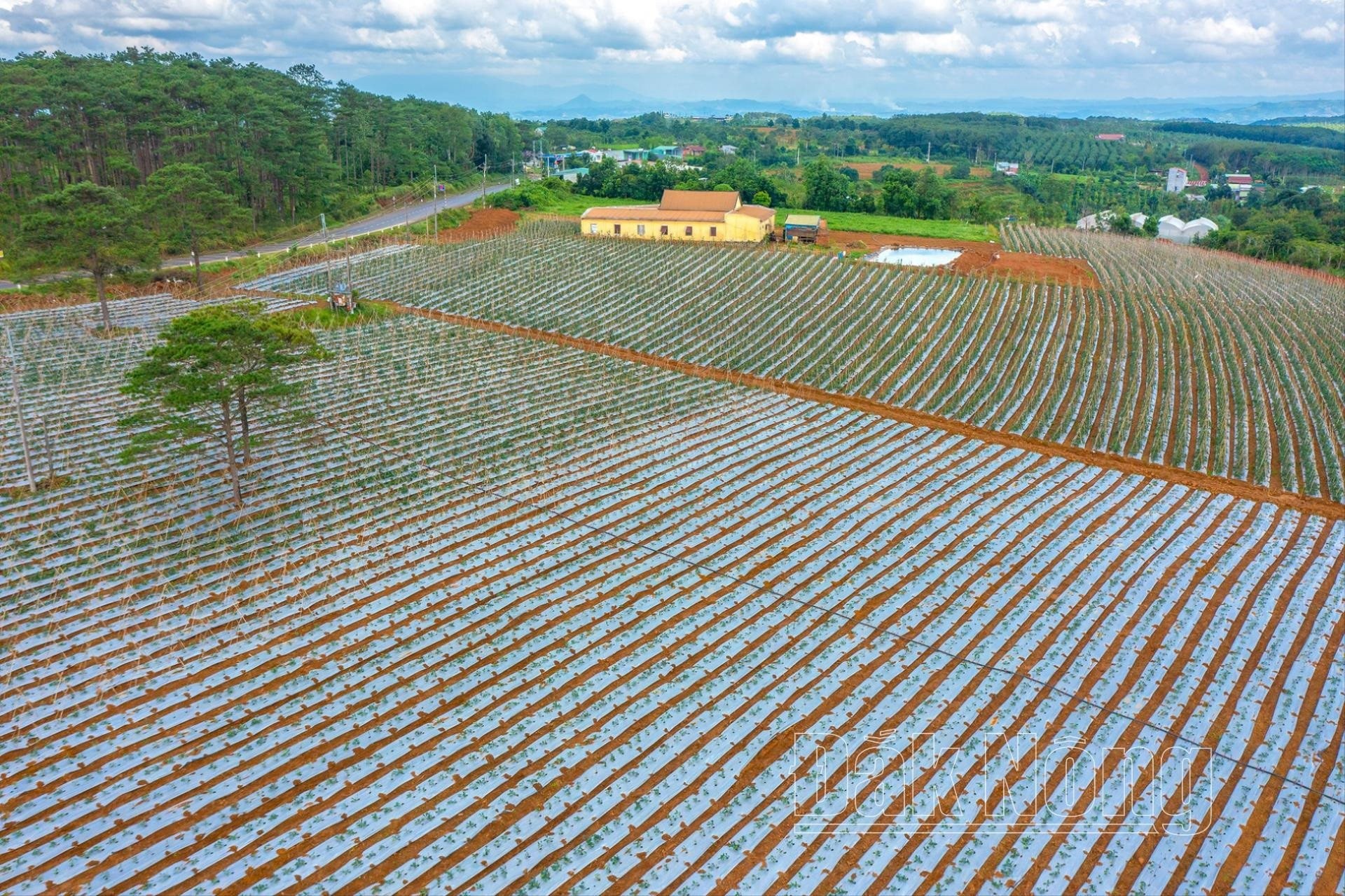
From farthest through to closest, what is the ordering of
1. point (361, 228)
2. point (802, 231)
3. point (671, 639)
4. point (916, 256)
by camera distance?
point (361, 228)
point (802, 231)
point (916, 256)
point (671, 639)

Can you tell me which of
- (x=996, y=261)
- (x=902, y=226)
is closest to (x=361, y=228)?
(x=902, y=226)

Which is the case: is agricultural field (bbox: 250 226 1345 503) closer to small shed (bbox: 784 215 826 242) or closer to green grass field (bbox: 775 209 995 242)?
small shed (bbox: 784 215 826 242)

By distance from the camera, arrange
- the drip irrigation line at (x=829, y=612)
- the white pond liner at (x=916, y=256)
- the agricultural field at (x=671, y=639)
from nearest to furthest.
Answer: the agricultural field at (x=671, y=639)
the drip irrigation line at (x=829, y=612)
the white pond liner at (x=916, y=256)

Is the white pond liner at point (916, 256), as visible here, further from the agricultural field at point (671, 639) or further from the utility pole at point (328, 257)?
the utility pole at point (328, 257)

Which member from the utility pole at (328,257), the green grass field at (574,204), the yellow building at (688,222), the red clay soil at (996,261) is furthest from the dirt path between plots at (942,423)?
the green grass field at (574,204)

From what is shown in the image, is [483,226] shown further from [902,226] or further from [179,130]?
[902,226]

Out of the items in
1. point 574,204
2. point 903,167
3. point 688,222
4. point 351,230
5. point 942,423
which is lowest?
point 942,423

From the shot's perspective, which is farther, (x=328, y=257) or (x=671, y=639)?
(x=328, y=257)

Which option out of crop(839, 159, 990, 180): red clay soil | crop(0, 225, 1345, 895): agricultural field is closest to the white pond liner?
crop(0, 225, 1345, 895): agricultural field

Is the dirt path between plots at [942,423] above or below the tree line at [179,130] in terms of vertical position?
below
